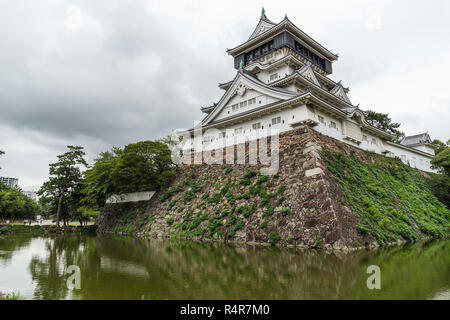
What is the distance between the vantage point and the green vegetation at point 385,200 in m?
13.9

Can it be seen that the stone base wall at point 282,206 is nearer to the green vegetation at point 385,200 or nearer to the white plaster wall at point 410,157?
the green vegetation at point 385,200

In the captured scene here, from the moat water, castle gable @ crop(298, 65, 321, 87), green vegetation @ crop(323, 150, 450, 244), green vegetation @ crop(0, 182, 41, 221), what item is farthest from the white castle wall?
green vegetation @ crop(0, 182, 41, 221)

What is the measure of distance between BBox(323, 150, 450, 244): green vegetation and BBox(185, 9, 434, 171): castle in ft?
8.05

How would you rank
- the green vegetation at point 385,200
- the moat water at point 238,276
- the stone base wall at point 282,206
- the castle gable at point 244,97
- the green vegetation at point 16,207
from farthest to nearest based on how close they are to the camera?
1. the green vegetation at point 16,207
2. the castle gable at point 244,97
3. the green vegetation at point 385,200
4. the stone base wall at point 282,206
5. the moat water at point 238,276

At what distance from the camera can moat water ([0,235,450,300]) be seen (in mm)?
5543

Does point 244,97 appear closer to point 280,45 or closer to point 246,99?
point 246,99

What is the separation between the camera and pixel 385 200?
54.4ft

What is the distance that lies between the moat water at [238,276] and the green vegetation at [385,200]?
332cm

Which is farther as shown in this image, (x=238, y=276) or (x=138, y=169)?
(x=138, y=169)

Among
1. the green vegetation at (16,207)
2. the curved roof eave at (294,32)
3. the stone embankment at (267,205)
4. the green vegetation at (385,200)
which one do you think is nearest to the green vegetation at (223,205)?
the stone embankment at (267,205)

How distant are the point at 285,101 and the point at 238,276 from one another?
43.2 feet

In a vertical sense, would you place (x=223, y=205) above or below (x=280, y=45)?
below

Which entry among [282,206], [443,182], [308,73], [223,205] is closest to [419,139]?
[443,182]
